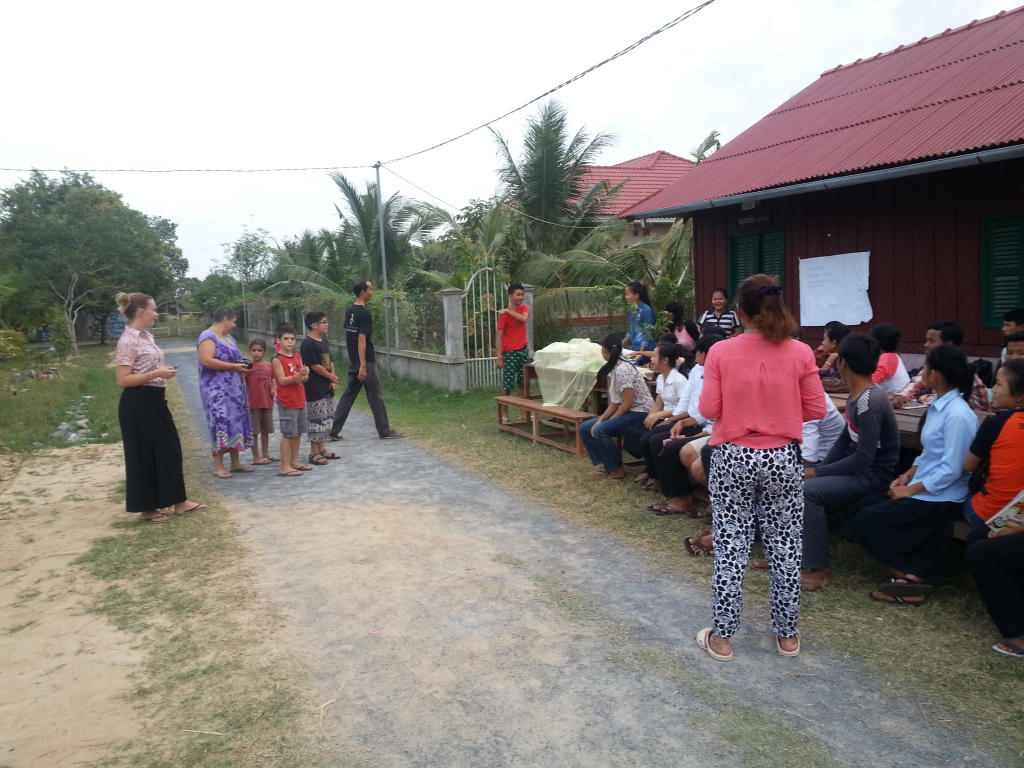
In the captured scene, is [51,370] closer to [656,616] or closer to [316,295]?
[316,295]

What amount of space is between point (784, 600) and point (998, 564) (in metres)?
0.99

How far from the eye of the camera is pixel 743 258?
10273mm

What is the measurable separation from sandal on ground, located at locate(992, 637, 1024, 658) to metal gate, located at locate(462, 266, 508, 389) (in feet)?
32.9

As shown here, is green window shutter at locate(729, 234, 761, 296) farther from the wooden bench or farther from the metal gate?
the metal gate

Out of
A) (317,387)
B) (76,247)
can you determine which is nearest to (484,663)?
(317,387)

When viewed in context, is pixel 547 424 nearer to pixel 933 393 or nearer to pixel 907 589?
pixel 933 393

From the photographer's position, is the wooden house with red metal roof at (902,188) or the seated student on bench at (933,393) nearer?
the seated student on bench at (933,393)

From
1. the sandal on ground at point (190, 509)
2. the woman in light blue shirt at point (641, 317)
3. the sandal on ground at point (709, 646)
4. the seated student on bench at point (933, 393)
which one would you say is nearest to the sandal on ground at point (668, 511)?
the seated student on bench at point (933, 393)

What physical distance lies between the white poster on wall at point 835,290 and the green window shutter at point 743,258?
817 millimetres

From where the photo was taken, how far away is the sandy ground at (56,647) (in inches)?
124

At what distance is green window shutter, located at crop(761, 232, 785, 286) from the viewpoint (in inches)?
377

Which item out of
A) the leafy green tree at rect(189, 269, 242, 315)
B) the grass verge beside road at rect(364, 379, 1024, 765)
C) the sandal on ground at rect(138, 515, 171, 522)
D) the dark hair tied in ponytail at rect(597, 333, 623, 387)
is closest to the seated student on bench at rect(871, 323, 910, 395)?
A: the grass verge beside road at rect(364, 379, 1024, 765)

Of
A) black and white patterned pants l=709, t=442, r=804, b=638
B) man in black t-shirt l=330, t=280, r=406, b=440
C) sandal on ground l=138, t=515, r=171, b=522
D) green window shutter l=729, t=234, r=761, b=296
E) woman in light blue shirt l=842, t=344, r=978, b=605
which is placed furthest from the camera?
green window shutter l=729, t=234, r=761, b=296

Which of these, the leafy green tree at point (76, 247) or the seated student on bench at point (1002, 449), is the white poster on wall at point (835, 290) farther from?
the leafy green tree at point (76, 247)
